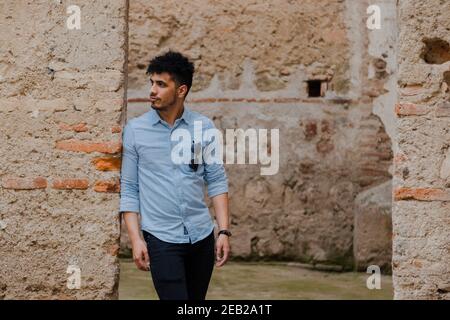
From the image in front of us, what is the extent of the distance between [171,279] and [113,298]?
74 cm

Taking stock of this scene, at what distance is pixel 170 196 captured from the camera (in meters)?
4.29

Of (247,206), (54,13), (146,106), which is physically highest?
(54,13)

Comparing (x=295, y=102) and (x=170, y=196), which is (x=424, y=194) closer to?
(x=170, y=196)

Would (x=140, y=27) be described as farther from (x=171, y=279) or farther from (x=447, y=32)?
(x=171, y=279)

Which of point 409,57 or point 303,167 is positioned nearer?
point 409,57

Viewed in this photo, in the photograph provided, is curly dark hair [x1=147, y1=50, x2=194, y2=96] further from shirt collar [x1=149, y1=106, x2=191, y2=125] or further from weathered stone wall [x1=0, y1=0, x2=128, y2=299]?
weathered stone wall [x1=0, y1=0, x2=128, y2=299]

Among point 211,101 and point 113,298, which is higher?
point 211,101

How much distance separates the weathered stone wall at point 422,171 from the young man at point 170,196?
989 mm

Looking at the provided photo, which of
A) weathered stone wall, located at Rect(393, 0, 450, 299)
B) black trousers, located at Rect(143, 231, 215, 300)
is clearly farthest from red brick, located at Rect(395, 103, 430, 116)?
black trousers, located at Rect(143, 231, 215, 300)

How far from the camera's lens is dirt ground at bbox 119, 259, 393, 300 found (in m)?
7.27

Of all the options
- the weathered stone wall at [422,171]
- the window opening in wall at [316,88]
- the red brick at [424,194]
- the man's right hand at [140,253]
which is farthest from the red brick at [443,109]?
the window opening in wall at [316,88]

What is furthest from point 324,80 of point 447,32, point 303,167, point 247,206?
point 447,32

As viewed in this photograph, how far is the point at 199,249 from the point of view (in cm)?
429

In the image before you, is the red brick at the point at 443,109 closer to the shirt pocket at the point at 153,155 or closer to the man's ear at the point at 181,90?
the man's ear at the point at 181,90
